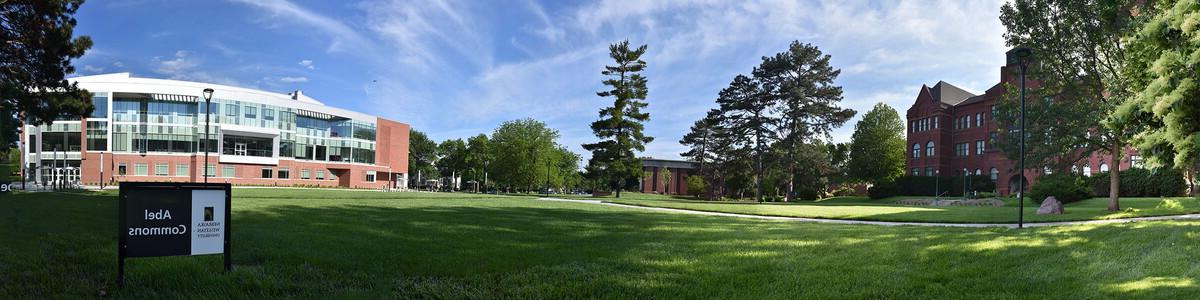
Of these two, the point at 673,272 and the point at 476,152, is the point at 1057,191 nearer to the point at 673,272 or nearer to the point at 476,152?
the point at 673,272

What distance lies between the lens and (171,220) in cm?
630

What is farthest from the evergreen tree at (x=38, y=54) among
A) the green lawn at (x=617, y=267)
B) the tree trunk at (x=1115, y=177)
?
the tree trunk at (x=1115, y=177)

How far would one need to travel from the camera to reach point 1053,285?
6355mm

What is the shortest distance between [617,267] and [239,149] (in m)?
78.9

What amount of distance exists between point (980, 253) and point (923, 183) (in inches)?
2362

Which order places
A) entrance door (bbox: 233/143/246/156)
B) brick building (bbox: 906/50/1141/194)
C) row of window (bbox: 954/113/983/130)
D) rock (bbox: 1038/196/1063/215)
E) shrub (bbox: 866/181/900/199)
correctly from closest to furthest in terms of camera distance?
rock (bbox: 1038/196/1063/215), shrub (bbox: 866/181/900/199), brick building (bbox: 906/50/1141/194), row of window (bbox: 954/113/983/130), entrance door (bbox: 233/143/246/156)

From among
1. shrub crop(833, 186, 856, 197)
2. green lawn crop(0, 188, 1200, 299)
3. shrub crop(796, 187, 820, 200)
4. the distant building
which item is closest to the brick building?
shrub crop(833, 186, 856, 197)

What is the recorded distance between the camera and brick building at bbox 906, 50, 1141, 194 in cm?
6250

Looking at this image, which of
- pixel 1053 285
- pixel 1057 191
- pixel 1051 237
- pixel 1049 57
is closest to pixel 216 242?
pixel 1053 285

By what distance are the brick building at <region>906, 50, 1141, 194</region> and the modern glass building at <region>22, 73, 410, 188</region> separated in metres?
71.3

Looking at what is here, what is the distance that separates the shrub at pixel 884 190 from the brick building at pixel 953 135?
25.0 ft

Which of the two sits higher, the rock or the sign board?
the sign board

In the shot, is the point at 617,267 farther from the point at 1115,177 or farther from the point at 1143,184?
the point at 1143,184

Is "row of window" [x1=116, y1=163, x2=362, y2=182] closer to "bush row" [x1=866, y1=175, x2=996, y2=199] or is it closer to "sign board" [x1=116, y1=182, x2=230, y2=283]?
"bush row" [x1=866, y1=175, x2=996, y2=199]
